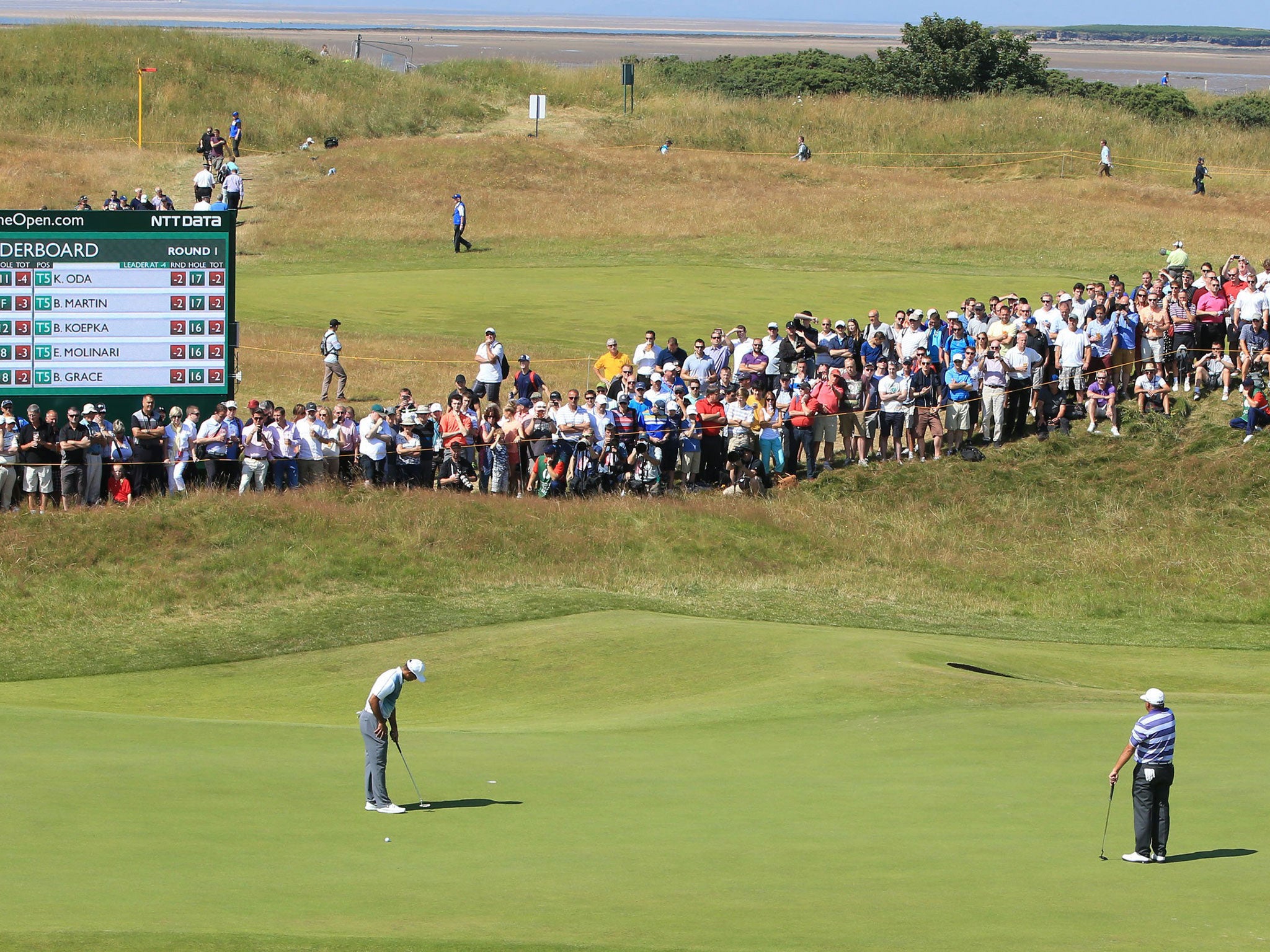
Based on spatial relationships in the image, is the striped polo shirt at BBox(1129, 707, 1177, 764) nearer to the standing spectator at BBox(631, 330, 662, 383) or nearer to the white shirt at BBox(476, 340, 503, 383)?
the standing spectator at BBox(631, 330, 662, 383)

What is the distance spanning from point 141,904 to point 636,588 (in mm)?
16474

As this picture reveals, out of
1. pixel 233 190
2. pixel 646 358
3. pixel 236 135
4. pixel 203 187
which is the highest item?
pixel 236 135

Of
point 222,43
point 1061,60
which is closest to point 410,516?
point 222,43

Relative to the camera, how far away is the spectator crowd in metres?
28.6

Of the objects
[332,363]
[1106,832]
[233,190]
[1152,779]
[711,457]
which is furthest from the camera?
[233,190]

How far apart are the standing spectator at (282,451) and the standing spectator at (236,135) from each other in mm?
36638

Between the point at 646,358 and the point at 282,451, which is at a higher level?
the point at 646,358

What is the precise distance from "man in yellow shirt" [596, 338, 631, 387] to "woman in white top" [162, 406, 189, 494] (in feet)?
28.2

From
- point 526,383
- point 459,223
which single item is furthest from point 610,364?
point 459,223

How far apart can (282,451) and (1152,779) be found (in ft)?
62.4

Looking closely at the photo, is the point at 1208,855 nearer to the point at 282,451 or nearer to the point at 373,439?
the point at 373,439

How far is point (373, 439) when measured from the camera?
29297 mm

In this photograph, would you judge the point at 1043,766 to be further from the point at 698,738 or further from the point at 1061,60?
the point at 1061,60

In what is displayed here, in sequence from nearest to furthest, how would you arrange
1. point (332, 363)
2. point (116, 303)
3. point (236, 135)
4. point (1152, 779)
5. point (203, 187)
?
1. point (1152, 779)
2. point (116, 303)
3. point (332, 363)
4. point (203, 187)
5. point (236, 135)
